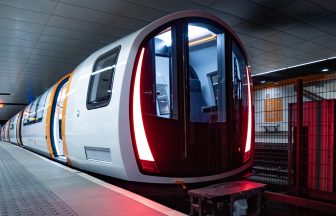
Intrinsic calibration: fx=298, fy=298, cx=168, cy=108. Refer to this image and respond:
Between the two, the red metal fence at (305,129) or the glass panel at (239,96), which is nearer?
the glass panel at (239,96)

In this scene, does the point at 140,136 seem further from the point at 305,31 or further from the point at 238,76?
the point at 305,31

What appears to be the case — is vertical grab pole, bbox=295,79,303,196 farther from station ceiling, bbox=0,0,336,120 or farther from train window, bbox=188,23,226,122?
station ceiling, bbox=0,0,336,120

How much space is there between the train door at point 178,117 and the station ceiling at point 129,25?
346 cm

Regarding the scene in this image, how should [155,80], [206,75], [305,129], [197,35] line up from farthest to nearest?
[305,129] → [206,75] → [197,35] → [155,80]

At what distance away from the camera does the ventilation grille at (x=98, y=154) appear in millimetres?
3116

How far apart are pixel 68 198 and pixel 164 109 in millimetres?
1647

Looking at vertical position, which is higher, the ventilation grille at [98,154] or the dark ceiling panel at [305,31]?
the dark ceiling panel at [305,31]

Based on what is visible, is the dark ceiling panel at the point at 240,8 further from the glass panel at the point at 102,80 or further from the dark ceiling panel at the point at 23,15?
the dark ceiling panel at the point at 23,15

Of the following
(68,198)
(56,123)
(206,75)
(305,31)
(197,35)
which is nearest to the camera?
(68,198)

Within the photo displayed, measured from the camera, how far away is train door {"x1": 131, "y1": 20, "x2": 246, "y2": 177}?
2912 mm

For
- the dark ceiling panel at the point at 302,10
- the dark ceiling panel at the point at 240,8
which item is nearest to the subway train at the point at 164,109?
the dark ceiling panel at the point at 240,8

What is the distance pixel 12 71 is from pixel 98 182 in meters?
11.9

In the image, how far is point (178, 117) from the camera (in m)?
3.11

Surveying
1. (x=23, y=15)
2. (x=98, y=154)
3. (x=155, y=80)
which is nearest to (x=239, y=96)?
(x=155, y=80)
